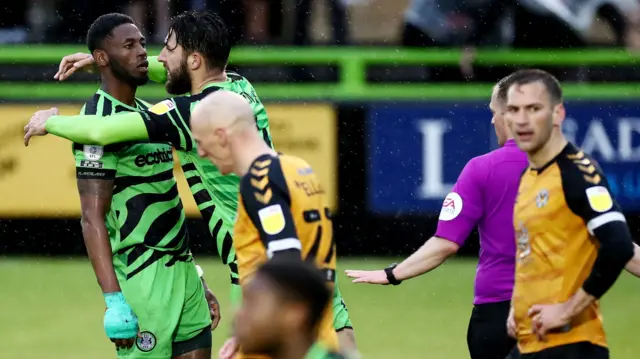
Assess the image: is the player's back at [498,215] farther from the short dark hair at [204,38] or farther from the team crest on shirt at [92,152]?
the team crest on shirt at [92,152]

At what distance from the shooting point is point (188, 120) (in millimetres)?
6434

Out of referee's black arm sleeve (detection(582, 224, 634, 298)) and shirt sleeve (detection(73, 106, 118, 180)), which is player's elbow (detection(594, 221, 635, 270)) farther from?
shirt sleeve (detection(73, 106, 118, 180))

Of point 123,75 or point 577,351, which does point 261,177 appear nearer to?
point 577,351

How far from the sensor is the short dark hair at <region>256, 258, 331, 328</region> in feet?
12.8

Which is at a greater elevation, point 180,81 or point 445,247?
point 180,81

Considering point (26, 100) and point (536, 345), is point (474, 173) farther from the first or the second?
point (26, 100)

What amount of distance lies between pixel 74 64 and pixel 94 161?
100 centimetres

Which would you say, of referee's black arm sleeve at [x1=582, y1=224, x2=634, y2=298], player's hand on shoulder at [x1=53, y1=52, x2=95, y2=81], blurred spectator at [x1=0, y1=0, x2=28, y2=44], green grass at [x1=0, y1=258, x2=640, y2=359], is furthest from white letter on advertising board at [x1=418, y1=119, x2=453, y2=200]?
referee's black arm sleeve at [x1=582, y1=224, x2=634, y2=298]

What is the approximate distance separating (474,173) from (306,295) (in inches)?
115

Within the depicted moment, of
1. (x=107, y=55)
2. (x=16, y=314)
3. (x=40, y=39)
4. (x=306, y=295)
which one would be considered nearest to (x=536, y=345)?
(x=306, y=295)

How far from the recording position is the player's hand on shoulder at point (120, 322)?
646cm

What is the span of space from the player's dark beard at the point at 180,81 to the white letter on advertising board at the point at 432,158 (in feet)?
24.9

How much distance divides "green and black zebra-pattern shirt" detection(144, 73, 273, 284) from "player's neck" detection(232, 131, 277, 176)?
1.00 meters

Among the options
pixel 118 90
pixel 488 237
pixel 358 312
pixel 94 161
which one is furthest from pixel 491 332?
pixel 358 312
